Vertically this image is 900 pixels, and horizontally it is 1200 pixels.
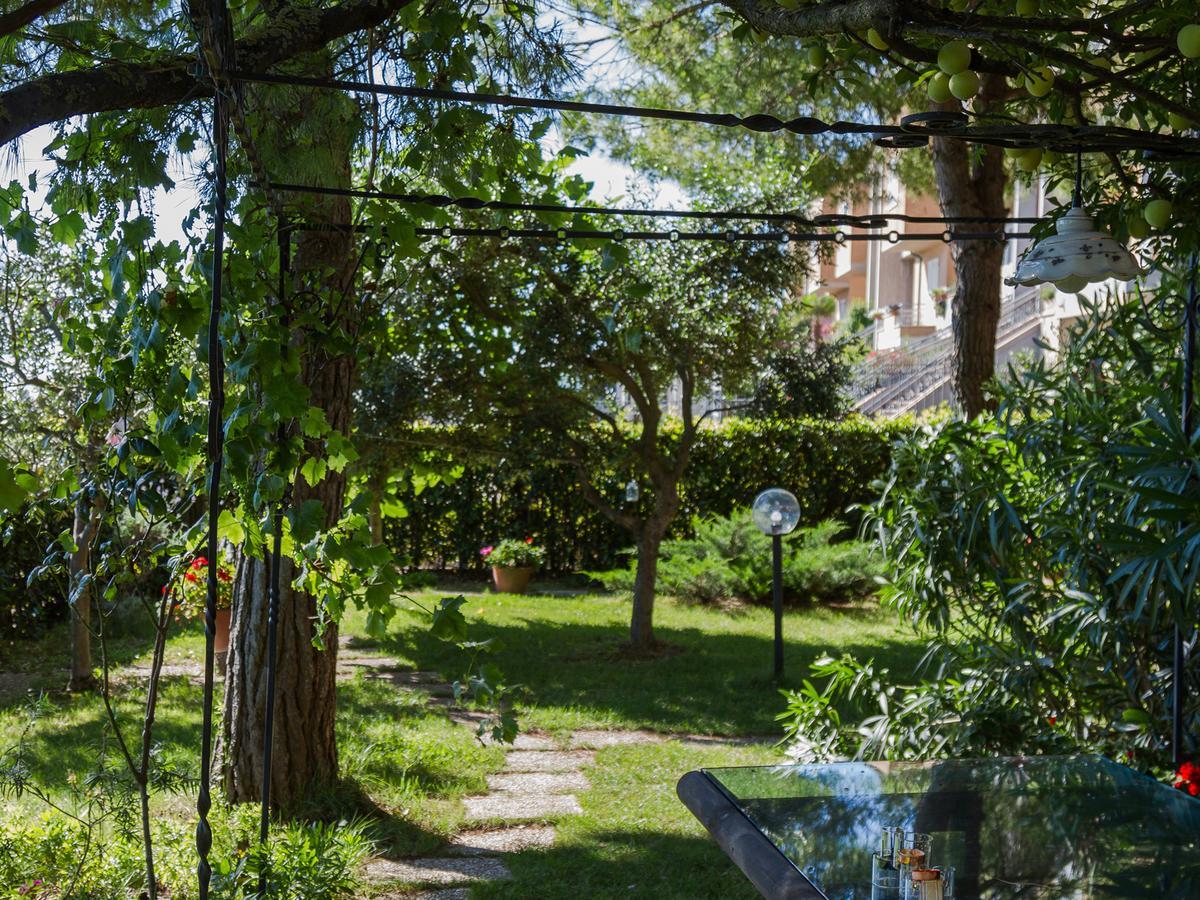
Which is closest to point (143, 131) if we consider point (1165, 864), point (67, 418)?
point (1165, 864)

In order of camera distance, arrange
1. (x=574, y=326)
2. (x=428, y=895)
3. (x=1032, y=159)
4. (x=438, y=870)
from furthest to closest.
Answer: (x=574, y=326) < (x=438, y=870) < (x=428, y=895) < (x=1032, y=159)

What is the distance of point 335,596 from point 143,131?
1.26m

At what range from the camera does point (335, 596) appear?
272 cm

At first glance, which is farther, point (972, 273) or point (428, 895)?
point (972, 273)

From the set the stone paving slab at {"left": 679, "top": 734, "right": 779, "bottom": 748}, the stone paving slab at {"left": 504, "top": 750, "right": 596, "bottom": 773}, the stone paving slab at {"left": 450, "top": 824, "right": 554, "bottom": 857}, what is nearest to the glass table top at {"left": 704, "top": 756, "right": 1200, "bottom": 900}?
the stone paving slab at {"left": 450, "top": 824, "right": 554, "bottom": 857}

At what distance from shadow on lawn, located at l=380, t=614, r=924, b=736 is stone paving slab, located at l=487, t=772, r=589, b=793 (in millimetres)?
724

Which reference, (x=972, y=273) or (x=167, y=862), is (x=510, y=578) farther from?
(x=167, y=862)

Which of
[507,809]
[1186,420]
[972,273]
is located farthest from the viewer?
[972,273]

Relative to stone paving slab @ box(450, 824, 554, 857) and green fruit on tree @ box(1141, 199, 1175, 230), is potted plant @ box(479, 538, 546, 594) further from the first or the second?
green fruit on tree @ box(1141, 199, 1175, 230)

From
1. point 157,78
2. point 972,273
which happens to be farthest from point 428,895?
point 972,273

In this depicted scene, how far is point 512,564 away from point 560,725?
212 inches

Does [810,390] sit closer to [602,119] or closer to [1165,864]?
[602,119]

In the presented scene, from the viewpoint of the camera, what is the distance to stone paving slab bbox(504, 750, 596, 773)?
18.7ft

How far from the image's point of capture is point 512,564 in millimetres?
11867
